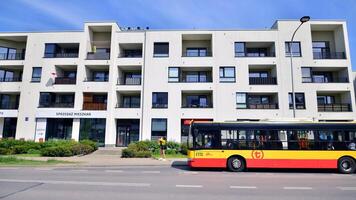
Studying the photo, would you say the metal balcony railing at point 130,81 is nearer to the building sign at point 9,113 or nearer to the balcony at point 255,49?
the balcony at point 255,49

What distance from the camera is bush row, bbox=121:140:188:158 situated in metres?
20.5

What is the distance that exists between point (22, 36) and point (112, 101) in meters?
15.2

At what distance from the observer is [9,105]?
3189 centimetres

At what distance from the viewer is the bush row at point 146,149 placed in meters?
20.5

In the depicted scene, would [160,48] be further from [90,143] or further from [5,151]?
[5,151]

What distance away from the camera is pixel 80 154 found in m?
22.8

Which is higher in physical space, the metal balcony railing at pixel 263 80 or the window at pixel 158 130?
the metal balcony railing at pixel 263 80

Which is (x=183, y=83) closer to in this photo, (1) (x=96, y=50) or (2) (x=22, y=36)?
(1) (x=96, y=50)

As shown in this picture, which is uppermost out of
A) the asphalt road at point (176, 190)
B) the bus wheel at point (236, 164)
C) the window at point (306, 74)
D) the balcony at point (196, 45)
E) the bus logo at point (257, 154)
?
the balcony at point (196, 45)

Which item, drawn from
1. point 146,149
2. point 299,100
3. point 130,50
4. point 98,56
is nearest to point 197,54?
point 130,50

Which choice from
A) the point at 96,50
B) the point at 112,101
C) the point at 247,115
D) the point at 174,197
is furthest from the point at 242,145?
the point at 96,50

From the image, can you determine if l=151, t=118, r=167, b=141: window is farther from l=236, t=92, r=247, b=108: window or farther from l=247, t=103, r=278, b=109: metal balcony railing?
l=247, t=103, r=278, b=109: metal balcony railing

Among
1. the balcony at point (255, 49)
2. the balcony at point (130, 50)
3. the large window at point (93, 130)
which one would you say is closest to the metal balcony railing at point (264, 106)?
the balcony at point (255, 49)

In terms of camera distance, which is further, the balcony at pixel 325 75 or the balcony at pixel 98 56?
the balcony at pixel 98 56
